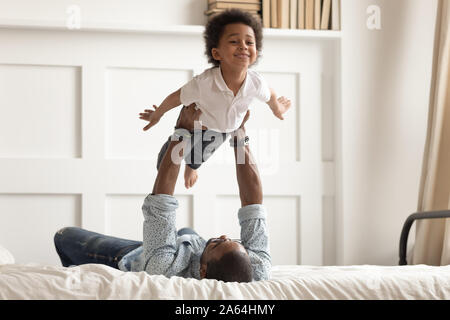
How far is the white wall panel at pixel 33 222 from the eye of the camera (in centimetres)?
255

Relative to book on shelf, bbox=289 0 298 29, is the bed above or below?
below

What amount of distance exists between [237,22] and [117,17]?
4.41ft

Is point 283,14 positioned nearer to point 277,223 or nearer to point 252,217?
point 277,223

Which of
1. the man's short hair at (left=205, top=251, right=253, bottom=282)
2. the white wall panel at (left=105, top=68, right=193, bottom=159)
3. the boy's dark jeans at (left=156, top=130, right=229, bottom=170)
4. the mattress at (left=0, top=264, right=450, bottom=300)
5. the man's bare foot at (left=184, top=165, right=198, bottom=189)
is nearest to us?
the mattress at (left=0, top=264, right=450, bottom=300)

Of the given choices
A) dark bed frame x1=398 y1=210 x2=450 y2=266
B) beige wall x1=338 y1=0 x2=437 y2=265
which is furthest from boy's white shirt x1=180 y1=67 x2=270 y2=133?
beige wall x1=338 y1=0 x2=437 y2=265

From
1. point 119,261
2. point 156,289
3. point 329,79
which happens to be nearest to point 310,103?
point 329,79

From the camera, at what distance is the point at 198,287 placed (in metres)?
Result: 1.18

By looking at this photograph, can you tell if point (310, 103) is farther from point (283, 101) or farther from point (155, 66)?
point (283, 101)

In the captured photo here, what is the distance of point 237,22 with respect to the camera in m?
1.43

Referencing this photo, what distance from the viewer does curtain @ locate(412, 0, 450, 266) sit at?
2.55 meters

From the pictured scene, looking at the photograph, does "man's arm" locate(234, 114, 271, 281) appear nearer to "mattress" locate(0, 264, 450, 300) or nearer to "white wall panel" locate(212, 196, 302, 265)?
"mattress" locate(0, 264, 450, 300)

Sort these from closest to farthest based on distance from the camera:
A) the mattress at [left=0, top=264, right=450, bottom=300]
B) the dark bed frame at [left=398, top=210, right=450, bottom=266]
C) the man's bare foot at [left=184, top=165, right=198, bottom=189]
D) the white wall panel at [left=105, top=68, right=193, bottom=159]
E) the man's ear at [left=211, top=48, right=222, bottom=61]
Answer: the mattress at [left=0, top=264, right=450, bottom=300], the man's ear at [left=211, top=48, right=222, bottom=61], the man's bare foot at [left=184, top=165, right=198, bottom=189], the dark bed frame at [left=398, top=210, right=450, bottom=266], the white wall panel at [left=105, top=68, right=193, bottom=159]

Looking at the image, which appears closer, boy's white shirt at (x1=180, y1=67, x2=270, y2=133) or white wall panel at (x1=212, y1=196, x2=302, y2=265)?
boy's white shirt at (x1=180, y1=67, x2=270, y2=133)

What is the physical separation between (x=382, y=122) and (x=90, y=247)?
149cm
